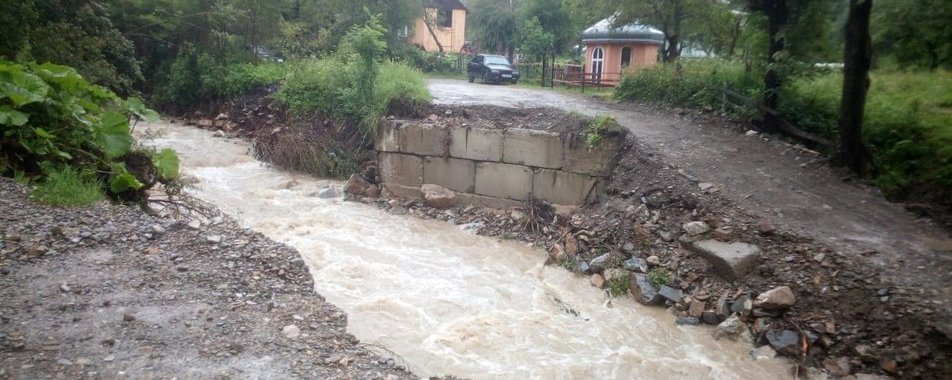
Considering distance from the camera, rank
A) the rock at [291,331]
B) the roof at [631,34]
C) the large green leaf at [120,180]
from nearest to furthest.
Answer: the rock at [291,331] → the large green leaf at [120,180] → the roof at [631,34]

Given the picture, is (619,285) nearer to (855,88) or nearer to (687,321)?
(687,321)

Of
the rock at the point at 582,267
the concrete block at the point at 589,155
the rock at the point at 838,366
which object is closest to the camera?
the rock at the point at 838,366

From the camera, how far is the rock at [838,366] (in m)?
6.24

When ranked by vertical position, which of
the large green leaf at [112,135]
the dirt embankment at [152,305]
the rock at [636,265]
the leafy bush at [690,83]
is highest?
the leafy bush at [690,83]

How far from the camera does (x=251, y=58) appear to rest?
74.4ft

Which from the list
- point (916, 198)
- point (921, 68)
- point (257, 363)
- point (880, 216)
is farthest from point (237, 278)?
point (921, 68)

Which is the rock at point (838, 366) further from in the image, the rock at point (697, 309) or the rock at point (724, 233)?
the rock at point (724, 233)

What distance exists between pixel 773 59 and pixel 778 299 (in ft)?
17.9

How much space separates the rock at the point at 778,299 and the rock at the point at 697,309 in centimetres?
63

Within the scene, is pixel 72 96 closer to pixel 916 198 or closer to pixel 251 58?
pixel 916 198

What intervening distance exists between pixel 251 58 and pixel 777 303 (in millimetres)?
20360

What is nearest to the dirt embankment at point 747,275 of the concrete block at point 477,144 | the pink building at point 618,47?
the concrete block at point 477,144

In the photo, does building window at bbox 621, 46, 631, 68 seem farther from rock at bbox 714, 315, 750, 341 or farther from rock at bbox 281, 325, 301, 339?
rock at bbox 281, 325, 301, 339

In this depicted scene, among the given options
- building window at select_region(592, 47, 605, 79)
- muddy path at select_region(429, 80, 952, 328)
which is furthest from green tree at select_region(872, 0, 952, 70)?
building window at select_region(592, 47, 605, 79)
